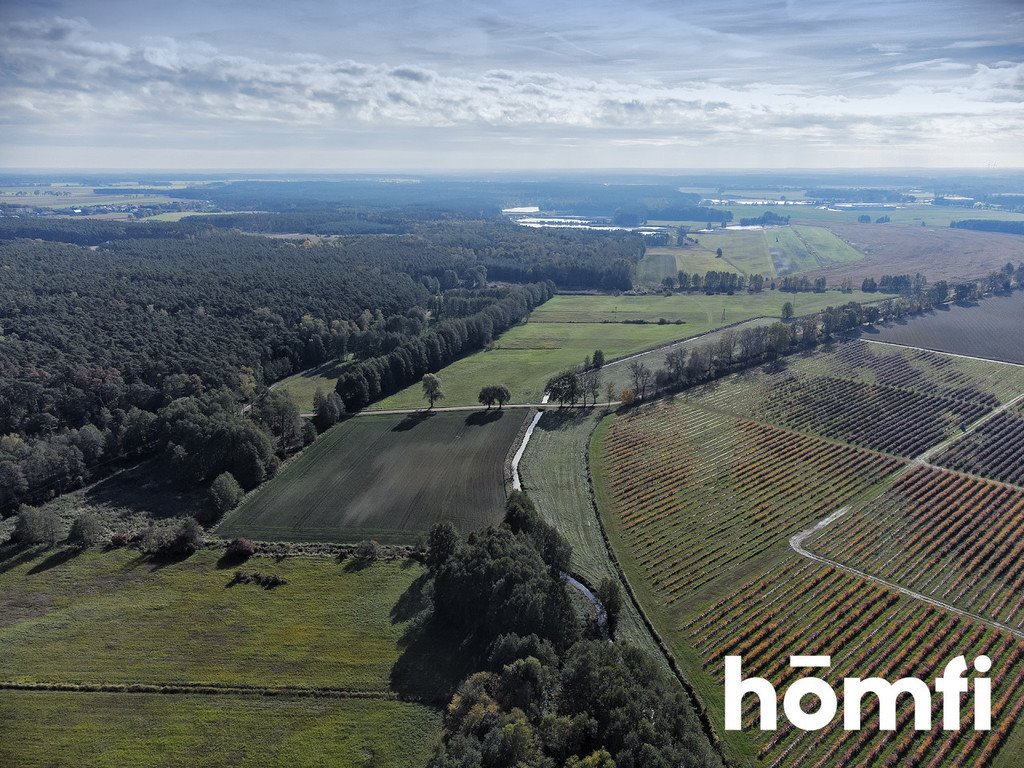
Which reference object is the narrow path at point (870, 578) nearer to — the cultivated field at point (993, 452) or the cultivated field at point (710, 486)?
the cultivated field at point (710, 486)

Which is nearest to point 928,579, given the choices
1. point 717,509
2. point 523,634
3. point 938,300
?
point 717,509

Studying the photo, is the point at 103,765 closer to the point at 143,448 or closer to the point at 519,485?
the point at 519,485

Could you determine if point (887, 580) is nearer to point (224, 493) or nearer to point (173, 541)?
point (224, 493)

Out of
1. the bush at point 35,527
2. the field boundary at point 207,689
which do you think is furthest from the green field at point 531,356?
the field boundary at point 207,689

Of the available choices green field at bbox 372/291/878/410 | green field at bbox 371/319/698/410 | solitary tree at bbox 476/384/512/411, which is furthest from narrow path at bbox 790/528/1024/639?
green field at bbox 372/291/878/410

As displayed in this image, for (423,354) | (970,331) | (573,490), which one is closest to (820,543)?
(573,490)

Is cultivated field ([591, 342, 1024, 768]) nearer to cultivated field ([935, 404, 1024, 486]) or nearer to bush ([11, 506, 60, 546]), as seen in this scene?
cultivated field ([935, 404, 1024, 486])

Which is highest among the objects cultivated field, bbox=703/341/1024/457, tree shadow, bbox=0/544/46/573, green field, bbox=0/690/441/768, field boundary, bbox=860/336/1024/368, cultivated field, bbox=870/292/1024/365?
cultivated field, bbox=870/292/1024/365
